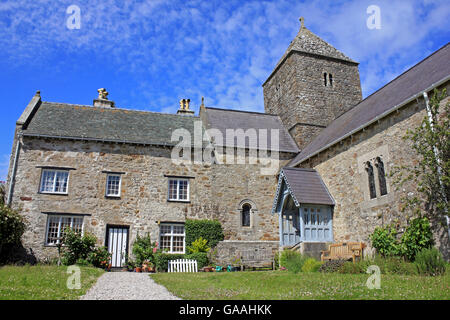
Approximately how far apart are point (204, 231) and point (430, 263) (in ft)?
37.4

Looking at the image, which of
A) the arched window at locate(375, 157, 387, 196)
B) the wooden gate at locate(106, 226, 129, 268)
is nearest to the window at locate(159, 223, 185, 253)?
the wooden gate at locate(106, 226, 129, 268)

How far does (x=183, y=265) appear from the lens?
55.4ft

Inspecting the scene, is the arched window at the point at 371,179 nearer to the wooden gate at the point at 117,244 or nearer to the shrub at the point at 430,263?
the shrub at the point at 430,263

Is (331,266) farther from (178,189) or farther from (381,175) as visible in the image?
(178,189)

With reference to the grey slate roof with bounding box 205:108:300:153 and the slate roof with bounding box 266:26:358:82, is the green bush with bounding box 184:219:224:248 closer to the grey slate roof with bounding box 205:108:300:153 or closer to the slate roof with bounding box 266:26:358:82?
the grey slate roof with bounding box 205:108:300:153

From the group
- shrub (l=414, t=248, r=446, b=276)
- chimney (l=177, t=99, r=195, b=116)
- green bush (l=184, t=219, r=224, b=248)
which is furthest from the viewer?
chimney (l=177, t=99, r=195, b=116)

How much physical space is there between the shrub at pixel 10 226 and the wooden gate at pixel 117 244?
4.06 m

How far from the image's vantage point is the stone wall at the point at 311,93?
78.7ft

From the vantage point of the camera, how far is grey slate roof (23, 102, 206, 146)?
19.4 meters

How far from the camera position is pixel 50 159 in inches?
733

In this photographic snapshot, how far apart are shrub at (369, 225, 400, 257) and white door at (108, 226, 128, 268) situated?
480 inches

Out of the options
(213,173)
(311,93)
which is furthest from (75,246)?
(311,93)

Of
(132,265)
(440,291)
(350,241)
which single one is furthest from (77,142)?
(440,291)
